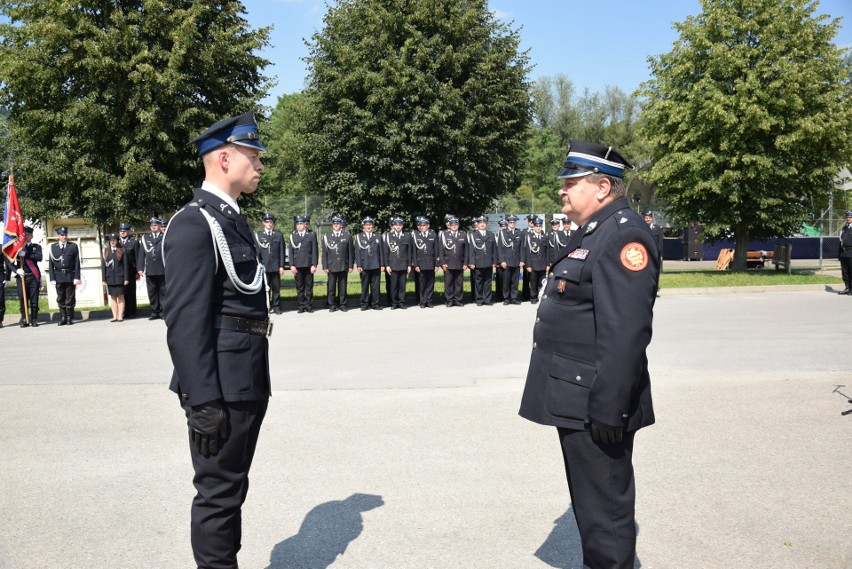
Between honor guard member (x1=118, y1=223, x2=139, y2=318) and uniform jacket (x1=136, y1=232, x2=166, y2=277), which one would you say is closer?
uniform jacket (x1=136, y1=232, x2=166, y2=277)

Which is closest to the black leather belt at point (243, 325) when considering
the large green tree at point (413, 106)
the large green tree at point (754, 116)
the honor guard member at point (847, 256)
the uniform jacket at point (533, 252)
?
the uniform jacket at point (533, 252)

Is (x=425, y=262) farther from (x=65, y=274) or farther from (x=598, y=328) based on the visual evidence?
(x=598, y=328)

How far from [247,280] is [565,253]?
4.79 feet

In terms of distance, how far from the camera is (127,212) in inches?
859

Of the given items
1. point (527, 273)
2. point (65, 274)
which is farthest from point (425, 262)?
point (65, 274)

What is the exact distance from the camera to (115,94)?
20.9 m

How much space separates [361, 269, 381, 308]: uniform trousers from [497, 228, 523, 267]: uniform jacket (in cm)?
306

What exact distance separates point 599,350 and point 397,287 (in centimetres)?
1401

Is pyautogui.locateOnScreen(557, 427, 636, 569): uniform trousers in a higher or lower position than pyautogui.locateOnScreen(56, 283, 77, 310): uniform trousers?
lower

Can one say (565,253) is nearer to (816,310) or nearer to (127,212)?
(816,310)

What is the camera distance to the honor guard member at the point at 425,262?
17.0 meters

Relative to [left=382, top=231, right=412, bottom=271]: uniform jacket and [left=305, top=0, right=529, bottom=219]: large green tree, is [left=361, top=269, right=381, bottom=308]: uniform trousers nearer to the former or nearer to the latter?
[left=382, top=231, right=412, bottom=271]: uniform jacket

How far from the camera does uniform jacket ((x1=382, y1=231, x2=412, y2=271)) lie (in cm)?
1689

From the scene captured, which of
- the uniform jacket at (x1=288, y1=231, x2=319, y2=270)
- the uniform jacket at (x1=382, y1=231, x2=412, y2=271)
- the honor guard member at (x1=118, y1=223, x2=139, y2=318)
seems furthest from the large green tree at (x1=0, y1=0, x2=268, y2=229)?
the uniform jacket at (x1=382, y1=231, x2=412, y2=271)
